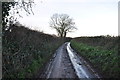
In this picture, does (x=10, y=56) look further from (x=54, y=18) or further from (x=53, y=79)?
(x=54, y=18)

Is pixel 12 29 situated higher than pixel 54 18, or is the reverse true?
pixel 54 18

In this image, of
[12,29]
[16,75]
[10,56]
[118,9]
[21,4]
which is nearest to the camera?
[16,75]

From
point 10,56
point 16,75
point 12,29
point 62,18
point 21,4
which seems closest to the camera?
point 16,75

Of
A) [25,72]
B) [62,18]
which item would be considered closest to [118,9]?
[25,72]

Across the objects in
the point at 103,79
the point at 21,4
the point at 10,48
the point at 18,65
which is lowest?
the point at 103,79

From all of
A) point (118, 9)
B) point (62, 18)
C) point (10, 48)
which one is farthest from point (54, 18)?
point (10, 48)

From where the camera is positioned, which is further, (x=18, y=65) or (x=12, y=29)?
(x=12, y=29)

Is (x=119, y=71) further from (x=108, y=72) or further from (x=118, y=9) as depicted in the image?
(x=118, y=9)

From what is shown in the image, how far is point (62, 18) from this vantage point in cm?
9025

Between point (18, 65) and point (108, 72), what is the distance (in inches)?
216

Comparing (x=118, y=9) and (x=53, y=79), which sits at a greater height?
(x=118, y=9)

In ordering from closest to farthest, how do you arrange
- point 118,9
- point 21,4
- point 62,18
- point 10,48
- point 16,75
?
point 16,75 → point 10,48 → point 21,4 → point 118,9 → point 62,18

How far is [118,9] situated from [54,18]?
69.6 m

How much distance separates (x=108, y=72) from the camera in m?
14.3
